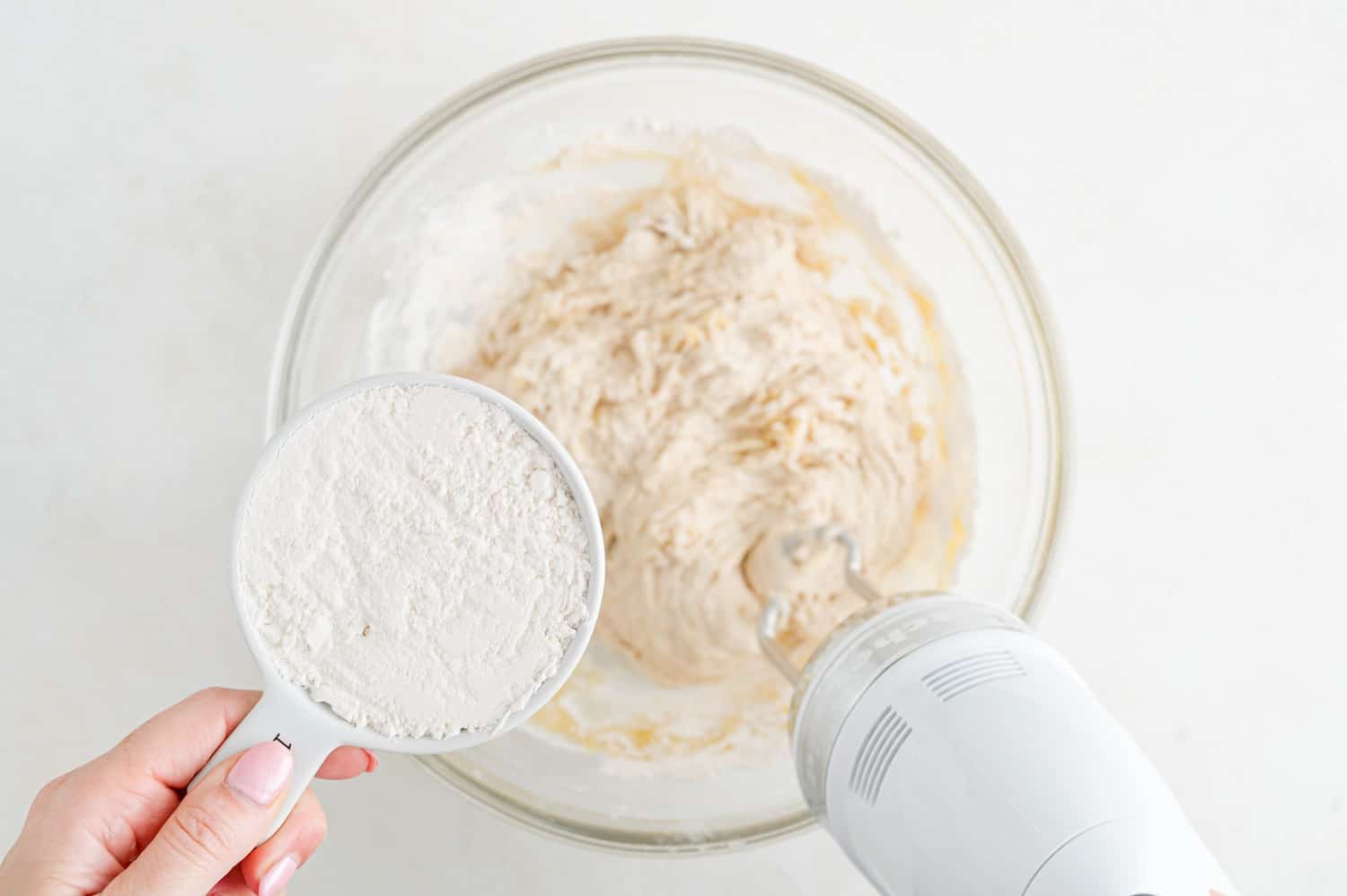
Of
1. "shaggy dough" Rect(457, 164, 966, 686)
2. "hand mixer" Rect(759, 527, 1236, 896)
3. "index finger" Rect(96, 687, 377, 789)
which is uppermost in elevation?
"index finger" Rect(96, 687, 377, 789)

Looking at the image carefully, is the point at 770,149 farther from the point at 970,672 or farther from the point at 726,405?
the point at 970,672

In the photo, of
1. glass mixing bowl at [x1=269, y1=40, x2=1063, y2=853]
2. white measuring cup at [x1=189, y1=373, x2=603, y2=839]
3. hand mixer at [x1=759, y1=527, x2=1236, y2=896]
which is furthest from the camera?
glass mixing bowl at [x1=269, y1=40, x2=1063, y2=853]

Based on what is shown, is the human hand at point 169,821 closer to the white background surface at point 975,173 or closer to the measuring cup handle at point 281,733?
the measuring cup handle at point 281,733

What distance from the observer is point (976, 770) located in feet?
2.82

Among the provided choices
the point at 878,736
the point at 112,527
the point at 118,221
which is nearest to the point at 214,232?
the point at 118,221

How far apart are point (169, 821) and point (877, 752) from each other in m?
0.63

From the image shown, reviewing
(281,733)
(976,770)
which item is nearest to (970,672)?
(976,770)

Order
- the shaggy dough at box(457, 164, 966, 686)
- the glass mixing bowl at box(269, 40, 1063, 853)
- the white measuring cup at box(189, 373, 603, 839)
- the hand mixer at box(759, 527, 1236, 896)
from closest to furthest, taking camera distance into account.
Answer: the hand mixer at box(759, 527, 1236, 896) → the white measuring cup at box(189, 373, 603, 839) → the glass mixing bowl at box(269, 40, 1063, 853) → the shaggy dough at box(457, 164, 966, 686)

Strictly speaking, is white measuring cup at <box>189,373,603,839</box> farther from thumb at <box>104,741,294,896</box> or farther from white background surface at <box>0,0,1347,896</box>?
white background surface at <box>0,0,1347,896</box>

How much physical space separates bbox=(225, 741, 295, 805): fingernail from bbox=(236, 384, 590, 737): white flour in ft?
0.20

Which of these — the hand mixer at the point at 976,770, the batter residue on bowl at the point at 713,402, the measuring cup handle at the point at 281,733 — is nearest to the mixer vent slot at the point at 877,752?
the hand mixer at the point at 976,770

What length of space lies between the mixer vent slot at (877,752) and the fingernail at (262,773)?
519mm

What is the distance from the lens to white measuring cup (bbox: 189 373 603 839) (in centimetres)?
89

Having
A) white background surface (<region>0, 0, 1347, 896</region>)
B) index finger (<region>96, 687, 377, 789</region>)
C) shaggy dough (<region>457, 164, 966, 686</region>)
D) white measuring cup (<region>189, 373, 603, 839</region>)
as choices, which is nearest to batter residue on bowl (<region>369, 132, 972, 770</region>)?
shaggy dough (<region>457, 164, 966, 686</region>)
